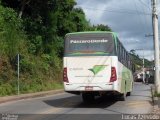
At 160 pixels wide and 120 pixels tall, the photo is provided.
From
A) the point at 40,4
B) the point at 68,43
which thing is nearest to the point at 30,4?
the point at 40,4

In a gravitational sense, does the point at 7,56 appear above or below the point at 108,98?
above

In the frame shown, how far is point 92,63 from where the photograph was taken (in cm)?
2303

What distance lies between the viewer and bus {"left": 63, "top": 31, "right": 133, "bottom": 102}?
2286 centimetres

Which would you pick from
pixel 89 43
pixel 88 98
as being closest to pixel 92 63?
pixel 89 43

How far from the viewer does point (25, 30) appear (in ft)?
146

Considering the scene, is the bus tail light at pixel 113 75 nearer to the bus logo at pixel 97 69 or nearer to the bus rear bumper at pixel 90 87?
the bus rear bumper at pixel 90 87

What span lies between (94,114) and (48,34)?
2937 centimetres

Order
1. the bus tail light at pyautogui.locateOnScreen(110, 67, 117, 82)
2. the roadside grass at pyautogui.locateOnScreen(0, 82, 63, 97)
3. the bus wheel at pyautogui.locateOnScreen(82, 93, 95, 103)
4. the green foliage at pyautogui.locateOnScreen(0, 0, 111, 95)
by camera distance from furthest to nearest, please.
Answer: the green foliage at pyautogui.locateOnScreen(0, 0, 111, 95)
the roadside grass at pyautogui.locateOnScreen(0, 82, 63, 97)
the bus wheel at pyautogui.locateOnScreen(82, 93, 95, 103)
the bus tail light at pyautogui.locateOnScreen(110, 67, 117, 82)

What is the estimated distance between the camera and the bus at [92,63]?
22.9 meters

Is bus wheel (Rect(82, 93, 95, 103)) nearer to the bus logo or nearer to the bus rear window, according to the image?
the bus logo

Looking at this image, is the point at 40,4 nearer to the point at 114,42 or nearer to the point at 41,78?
the point at 41,78

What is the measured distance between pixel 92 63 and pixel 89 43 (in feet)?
3.35

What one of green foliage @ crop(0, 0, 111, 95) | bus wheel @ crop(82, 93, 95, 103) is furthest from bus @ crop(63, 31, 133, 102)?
green foliage @ crop(0, 0, 111, 95)

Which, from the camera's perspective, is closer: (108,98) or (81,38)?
(81,38)
